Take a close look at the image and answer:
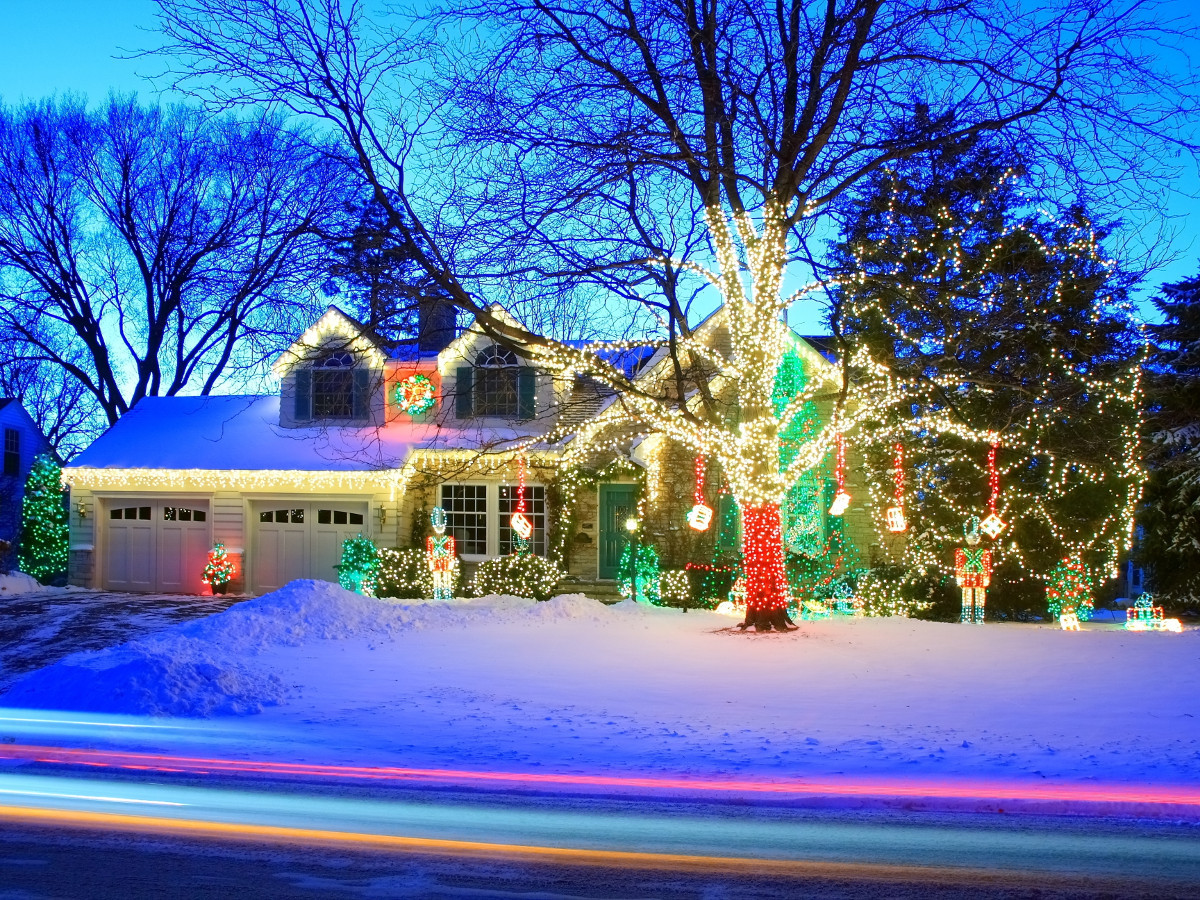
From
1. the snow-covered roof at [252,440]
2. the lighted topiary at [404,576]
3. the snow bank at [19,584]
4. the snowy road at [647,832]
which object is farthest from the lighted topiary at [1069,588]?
the snow bank at [19,584]

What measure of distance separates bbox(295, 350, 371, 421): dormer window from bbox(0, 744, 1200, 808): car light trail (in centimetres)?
1596

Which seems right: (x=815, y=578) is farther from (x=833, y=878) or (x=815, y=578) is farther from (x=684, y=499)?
(x=833, y=878)

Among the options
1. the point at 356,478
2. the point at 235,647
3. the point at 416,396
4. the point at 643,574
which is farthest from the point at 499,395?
the point at 235,647

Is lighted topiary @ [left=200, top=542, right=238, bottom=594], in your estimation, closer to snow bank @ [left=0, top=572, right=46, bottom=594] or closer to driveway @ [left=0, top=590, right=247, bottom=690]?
driveway @ [left=0, top=590, right=247, bottom=690]

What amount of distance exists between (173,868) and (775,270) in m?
11.1

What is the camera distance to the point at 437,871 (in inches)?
210

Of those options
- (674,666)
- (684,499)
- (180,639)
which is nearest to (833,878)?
(674,666)

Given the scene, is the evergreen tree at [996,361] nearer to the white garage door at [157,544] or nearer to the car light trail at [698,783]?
the car light trail at [698,783]

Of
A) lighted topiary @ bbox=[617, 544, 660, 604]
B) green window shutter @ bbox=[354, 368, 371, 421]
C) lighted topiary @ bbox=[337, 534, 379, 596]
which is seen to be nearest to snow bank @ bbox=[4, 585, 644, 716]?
lighted topiary @ bbox=[617, 544, 660, 604]

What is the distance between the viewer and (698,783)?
22.9 feet

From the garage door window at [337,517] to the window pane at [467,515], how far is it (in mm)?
1963

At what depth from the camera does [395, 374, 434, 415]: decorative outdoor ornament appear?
73.8 ft

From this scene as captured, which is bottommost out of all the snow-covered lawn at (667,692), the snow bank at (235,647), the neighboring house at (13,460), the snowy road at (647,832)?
the snowy road at (647,832)

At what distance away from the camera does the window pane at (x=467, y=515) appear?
71.6ft
